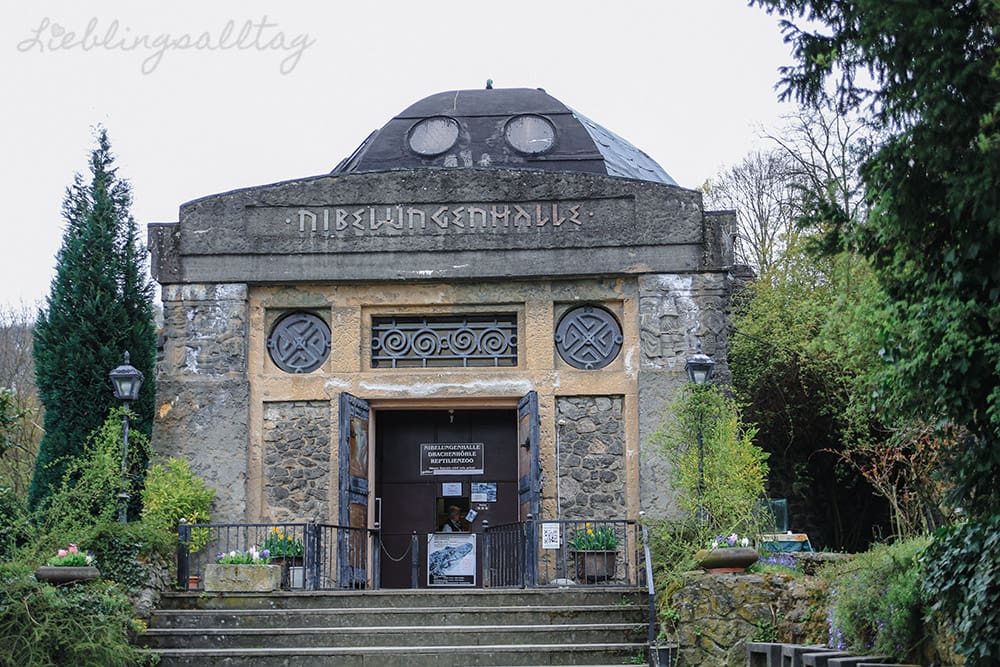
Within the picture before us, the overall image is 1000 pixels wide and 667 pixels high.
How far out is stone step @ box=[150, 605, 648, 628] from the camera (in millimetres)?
12047

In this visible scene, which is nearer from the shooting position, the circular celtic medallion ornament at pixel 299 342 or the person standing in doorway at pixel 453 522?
the circular celtic medallion ornament at pixel 299 342

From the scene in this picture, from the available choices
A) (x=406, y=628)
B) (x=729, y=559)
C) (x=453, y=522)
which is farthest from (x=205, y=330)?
(x=729, y=559)

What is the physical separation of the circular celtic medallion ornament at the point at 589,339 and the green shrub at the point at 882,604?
6.52 meters

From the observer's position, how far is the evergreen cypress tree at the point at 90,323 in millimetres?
16766

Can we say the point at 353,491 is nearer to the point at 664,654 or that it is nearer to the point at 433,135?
the point at 664,654

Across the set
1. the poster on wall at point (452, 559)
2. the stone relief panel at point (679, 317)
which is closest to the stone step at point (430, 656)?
the poster on wall at point (452, 559)

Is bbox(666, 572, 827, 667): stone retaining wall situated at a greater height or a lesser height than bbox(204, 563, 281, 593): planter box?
lesser

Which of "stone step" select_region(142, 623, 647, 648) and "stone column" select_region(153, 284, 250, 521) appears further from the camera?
"stone column" select_region(153, 284, 250, 521)

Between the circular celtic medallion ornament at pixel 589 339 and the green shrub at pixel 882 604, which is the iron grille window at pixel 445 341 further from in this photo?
the green shrub at pixel 882 604

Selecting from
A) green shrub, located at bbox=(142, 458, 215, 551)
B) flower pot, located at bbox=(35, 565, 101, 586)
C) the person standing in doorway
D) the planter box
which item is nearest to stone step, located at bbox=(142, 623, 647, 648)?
the planter box

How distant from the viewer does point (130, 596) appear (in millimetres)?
12266

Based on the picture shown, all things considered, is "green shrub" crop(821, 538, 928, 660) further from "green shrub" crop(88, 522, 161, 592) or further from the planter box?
"green shrub" crop(88, 522, 161, 592)

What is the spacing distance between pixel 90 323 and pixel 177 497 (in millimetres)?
3297

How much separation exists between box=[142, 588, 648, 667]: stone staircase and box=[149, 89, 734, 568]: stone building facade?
9.81ft
